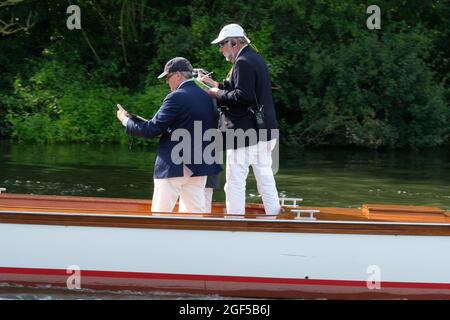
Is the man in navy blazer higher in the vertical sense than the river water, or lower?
higher

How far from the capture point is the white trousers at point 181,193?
7793 millimetres

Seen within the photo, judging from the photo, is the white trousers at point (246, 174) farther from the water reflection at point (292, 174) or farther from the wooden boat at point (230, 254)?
the water reflection at point (292, 174)

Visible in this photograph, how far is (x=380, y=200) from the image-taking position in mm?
13641

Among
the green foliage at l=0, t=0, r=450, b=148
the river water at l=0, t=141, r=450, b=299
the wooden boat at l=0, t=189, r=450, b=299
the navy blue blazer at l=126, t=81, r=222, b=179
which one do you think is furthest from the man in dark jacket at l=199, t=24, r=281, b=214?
the green foliage at l=0, t=0, r=450, b=148

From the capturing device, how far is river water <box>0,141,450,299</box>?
13727mm

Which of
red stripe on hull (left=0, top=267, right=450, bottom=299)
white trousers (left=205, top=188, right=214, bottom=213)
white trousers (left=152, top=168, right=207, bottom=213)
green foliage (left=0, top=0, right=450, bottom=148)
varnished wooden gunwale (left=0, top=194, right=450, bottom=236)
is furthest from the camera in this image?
green foliage (left=0, top=0, right=450, bottom=148)

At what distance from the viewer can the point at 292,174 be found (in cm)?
1599

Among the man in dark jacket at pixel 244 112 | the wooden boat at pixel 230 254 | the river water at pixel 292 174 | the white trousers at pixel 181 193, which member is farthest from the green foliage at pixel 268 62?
the wooden boat at pixel 230 254

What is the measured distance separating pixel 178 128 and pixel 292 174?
8431 mm

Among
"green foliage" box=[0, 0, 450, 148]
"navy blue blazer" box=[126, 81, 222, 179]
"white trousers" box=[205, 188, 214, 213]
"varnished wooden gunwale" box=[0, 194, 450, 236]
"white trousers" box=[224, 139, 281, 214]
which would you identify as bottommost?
"varnished wooden gunwale" box=[0, 194, 450, 236]

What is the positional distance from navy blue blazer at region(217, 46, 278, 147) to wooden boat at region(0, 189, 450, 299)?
788 millimetres

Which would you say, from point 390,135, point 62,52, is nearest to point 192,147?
point 390,135

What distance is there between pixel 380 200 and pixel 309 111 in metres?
7.46

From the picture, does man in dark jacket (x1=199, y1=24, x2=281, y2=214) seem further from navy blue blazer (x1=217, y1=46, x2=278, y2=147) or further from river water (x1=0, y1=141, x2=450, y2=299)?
river water (x1=0, y1=141, x2=450, y2=299)
